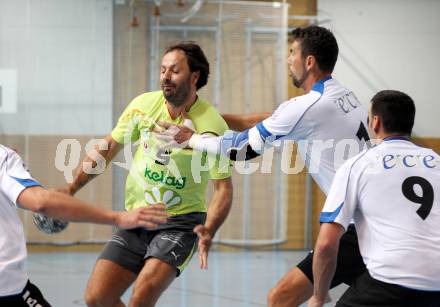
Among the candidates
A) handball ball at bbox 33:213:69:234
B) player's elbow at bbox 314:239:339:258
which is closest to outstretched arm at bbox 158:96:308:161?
handball ball at bbox 33:213:69:234

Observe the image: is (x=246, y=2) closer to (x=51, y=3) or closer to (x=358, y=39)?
(x=358, y=39)

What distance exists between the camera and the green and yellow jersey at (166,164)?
15.4ft

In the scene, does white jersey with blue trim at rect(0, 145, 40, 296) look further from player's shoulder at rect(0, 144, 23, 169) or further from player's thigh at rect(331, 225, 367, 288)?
player's thigh at rect(331, 225, 367, 288)

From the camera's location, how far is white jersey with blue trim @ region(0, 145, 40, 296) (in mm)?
2969

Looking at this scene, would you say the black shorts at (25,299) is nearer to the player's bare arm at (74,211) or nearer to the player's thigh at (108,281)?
the player's bare arm at (74,211)

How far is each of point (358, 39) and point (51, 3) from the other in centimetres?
447

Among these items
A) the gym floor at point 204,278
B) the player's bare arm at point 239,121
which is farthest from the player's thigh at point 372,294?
the gym floor at point 204,278

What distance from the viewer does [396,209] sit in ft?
10.8

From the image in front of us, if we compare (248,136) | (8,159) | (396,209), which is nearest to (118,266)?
(248,136)

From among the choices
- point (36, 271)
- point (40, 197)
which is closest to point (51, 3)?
point (36, 271)

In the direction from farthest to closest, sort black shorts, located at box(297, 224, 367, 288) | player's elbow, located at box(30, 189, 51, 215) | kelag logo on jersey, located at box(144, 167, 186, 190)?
kelag logo on jersey, located at box(144, 167, 186, 190) → black shorts, located at box(297, 224, 367, 288) → player's elbow, located at box(30, 189, 51, 215)

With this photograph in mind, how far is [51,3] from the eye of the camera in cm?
1102

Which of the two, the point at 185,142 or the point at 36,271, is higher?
the point at 185,142

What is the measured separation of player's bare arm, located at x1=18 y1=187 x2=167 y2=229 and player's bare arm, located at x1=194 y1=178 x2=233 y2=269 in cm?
122
